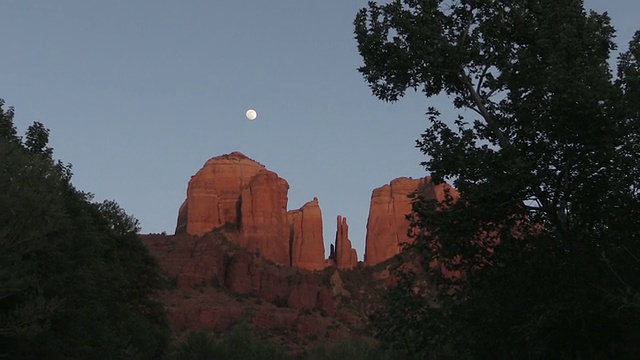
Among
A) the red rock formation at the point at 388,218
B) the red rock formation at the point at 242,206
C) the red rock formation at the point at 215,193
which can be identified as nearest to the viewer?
the red rock formation at the point at 242,206

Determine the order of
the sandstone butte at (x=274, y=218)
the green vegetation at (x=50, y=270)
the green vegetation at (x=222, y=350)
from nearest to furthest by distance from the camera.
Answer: the green vegetation at (x=50, y=270)
the green vegetation at (x=222, y=350)
the sandstone butte at (x=274, y=218)

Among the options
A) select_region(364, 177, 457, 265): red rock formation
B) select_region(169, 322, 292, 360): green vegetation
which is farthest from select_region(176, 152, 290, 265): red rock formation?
select_region(169, 322, 292, 360): green vegetation

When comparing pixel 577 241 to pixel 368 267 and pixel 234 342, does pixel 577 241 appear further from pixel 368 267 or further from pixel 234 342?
pixel 368 267

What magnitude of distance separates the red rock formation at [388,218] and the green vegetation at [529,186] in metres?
138

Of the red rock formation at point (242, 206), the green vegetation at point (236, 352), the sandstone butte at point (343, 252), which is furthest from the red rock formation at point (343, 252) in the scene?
the green vegetation at point (236, 352)

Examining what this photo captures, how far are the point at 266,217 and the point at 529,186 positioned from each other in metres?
142

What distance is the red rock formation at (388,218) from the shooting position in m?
166

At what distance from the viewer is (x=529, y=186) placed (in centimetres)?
1989

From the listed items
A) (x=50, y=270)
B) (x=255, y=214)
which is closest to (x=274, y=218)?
(x=255, y=214)

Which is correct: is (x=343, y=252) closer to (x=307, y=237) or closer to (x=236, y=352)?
(x=307, y=237)

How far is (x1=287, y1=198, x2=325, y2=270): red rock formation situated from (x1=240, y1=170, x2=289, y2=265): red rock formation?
347cm

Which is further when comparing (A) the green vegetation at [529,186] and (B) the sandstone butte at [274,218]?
(B) the sandstone butte at [274,218]

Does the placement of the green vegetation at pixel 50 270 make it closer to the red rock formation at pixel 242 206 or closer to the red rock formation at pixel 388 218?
the red rock formation at pixel 242 206

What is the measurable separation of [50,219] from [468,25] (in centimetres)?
1341
